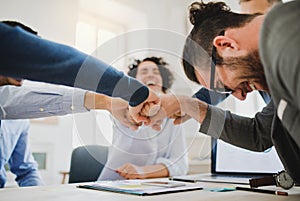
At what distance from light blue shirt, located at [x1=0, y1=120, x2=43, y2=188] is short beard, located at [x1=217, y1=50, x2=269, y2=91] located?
0.81 m

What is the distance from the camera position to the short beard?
0.53 m

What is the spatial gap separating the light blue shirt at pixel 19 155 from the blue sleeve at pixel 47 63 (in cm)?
74

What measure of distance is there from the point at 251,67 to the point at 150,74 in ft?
1.71

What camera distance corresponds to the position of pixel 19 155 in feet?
4.12

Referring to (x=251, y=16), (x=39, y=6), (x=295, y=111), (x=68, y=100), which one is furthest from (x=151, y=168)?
(x=39, y=6)

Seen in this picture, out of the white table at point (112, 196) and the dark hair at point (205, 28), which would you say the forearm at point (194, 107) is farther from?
the white table at point (112, 196)

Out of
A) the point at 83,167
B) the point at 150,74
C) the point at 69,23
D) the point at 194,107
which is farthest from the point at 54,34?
the point at 194,107

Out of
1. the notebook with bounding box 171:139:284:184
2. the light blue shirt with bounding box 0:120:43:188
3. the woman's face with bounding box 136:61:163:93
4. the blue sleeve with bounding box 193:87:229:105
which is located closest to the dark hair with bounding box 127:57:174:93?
the woman's face with bounding box 136:61:163:93

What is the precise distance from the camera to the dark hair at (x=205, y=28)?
0.68 metres

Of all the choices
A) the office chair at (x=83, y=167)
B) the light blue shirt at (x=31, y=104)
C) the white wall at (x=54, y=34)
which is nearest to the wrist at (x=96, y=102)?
the light blue shirt at (x=31, y=104)

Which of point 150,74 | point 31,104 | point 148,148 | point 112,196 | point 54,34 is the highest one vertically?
point 54,34

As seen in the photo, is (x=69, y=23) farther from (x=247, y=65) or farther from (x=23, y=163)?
(x=247, y=65)

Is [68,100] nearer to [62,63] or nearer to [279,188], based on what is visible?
[62,63]

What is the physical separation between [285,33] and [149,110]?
1.71 feet
